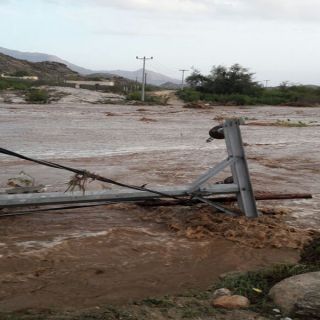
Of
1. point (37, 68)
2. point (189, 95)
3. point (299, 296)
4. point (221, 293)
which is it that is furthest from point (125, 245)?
point (37, 68)

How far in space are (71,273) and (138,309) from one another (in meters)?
1.20

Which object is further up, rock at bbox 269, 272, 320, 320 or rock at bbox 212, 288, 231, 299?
rock at bbox 269, 272, 320, 320

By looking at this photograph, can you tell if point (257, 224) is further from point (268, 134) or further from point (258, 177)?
point (268, 134)

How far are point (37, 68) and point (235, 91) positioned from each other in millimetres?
44221

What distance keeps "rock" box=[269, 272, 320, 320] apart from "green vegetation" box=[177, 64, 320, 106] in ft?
176

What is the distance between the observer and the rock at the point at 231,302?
169 inches

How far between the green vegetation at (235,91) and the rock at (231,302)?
53652 millimetres

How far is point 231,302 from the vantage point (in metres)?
4.33

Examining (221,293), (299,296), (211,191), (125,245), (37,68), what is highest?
(37,68)

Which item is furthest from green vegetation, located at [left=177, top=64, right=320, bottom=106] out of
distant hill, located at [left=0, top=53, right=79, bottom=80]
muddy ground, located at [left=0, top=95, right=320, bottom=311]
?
muddy ground, located at [left=0, top=95, right=320, bottom=311]

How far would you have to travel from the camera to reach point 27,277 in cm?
509

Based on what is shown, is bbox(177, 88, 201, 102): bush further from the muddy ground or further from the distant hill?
the muddy ground

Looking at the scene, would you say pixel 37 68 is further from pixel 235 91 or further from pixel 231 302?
pixel 231 302

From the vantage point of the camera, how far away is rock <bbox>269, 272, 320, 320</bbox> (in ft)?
13.4
